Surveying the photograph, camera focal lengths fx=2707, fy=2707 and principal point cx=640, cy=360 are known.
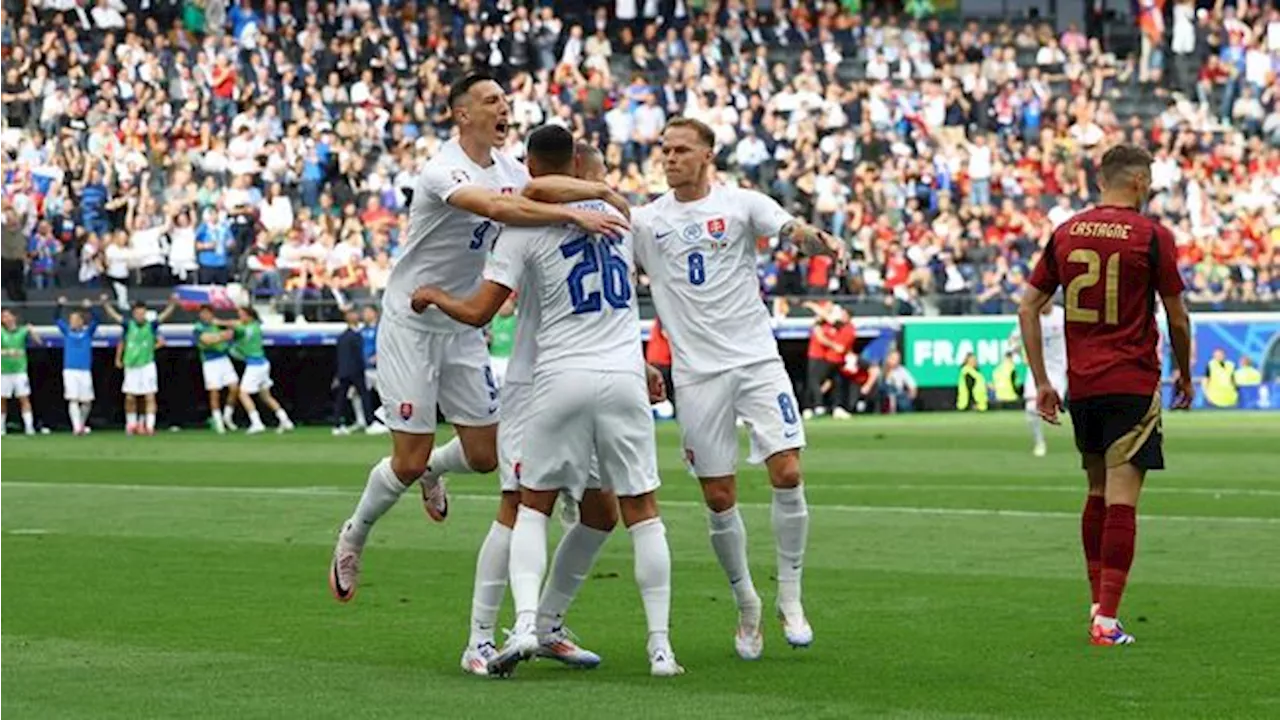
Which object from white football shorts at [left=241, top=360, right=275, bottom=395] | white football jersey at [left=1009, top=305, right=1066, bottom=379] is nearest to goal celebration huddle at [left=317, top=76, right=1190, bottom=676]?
white football jersey at [left=1009, top=305, right=1066, bottom=379]

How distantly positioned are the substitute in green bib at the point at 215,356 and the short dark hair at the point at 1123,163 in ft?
86.5

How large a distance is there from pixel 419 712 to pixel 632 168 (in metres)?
34.9

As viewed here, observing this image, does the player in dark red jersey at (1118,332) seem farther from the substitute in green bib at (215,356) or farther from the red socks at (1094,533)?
the substitute in green bib at (215,356)

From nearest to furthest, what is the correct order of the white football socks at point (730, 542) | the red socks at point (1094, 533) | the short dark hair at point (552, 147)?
the short dark hair at point (552, 147), the white football socks at point (730, 542), the red socks at point (1094, 533)

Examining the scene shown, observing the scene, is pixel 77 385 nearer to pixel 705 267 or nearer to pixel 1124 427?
pixel 705 267

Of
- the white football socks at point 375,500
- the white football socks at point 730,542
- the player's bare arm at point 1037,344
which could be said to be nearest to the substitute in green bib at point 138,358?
the white football socks at point 375,500

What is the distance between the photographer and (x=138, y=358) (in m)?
36.4

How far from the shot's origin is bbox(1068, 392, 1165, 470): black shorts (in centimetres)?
1166

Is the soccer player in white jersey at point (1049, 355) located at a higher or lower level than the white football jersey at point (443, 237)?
lower

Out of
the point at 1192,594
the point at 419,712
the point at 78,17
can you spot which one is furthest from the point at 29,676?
the point at 78,17

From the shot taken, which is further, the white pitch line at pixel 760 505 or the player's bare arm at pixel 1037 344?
the white pitch line at pixel 760 505

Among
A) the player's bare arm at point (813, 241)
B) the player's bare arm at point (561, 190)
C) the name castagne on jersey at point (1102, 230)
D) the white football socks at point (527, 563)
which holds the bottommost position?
the white football socks at point (527, 563)

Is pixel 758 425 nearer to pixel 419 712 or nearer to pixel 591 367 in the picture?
pixel 591 367

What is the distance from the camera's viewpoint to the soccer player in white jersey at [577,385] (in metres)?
10.4
